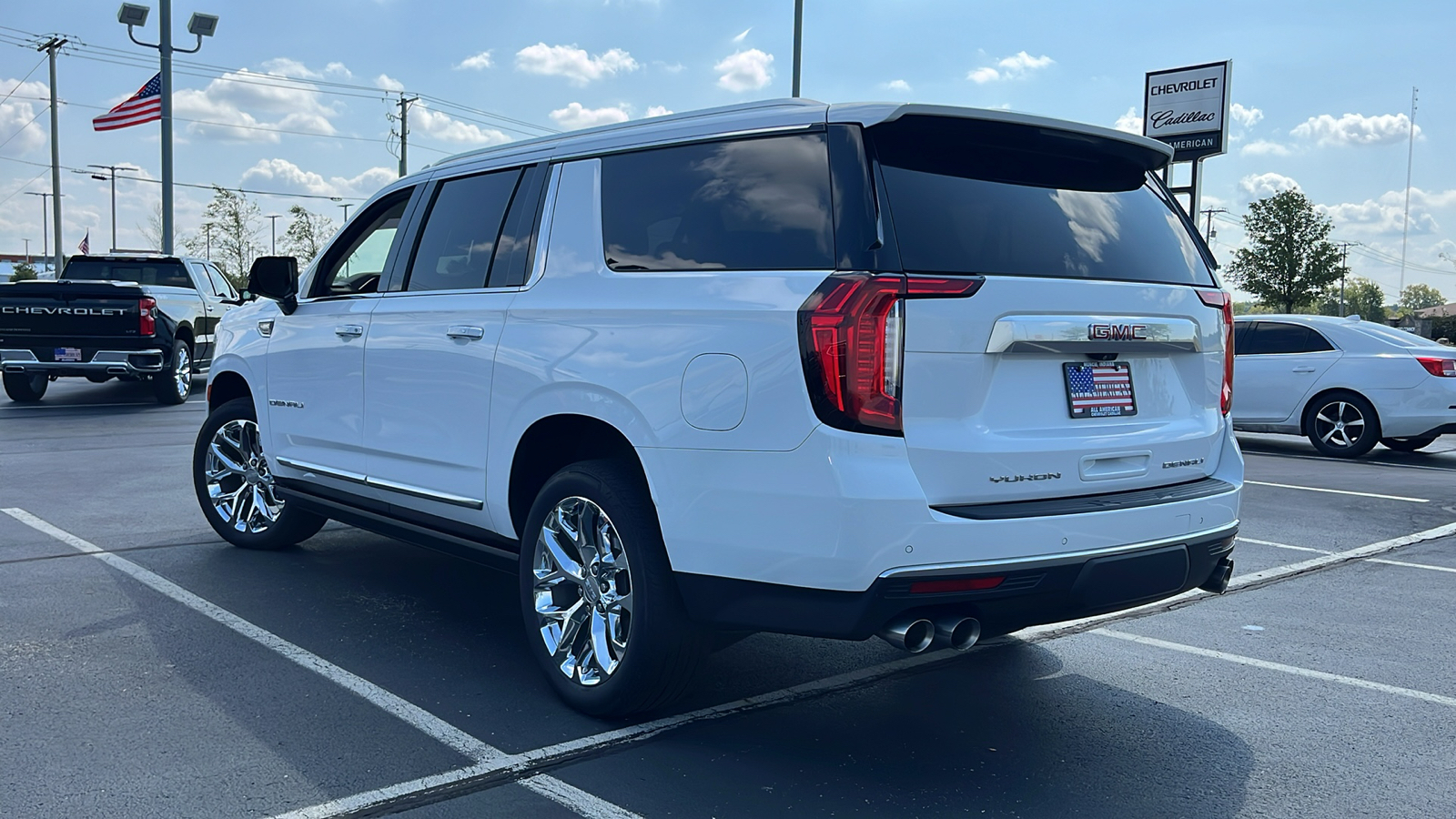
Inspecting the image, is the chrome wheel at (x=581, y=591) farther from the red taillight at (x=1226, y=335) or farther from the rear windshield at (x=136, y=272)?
the rear windshield at (x=136, y=272)

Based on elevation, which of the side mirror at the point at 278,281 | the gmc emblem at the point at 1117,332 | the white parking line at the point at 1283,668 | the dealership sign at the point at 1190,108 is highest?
the dealership sign at the point at 1190,108

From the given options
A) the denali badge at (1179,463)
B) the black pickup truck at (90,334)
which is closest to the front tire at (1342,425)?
the denali badge at (1179,463)

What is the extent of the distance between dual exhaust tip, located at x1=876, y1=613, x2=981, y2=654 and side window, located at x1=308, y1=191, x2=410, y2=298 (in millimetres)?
3159

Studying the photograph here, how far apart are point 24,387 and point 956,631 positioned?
15.9 meters

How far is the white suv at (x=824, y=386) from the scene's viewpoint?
331 centimetres

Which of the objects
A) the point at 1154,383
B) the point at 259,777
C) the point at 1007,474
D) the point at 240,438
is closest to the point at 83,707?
the point at 259,777

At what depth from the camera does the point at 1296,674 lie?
473 cm

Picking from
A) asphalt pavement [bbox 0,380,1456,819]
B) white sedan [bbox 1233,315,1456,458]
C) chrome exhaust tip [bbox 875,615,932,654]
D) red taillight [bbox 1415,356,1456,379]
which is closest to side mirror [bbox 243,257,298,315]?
asphalt pavement [bbox 0,380,1456,819]

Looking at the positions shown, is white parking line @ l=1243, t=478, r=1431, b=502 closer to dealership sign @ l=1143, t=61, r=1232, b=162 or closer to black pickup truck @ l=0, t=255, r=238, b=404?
black pickup truck @ l=0, t=255, r=238, b=404

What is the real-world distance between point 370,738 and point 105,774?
29.3 inches

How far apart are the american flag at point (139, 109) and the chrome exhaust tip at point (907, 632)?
2617 cm

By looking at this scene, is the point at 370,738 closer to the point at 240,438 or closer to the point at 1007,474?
the point at 1007,474

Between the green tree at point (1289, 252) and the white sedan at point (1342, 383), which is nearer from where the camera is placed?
the white sedan at point (1342, 383)

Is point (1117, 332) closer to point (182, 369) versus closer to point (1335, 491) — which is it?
point (1335, 491)
